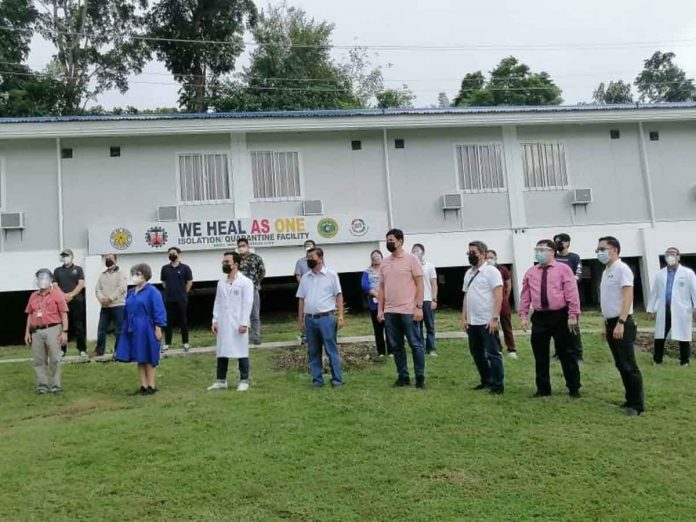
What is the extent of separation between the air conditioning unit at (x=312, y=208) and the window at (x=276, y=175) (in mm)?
360

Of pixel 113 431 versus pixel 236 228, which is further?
pixel 236 228

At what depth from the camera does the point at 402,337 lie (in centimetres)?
737

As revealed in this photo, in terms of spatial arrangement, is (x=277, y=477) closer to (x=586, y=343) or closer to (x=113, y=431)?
(x=113, y=431)

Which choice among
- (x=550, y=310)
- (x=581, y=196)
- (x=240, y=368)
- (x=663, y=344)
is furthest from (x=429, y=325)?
(x=581, y=196)

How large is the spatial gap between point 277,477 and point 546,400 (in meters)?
3.39

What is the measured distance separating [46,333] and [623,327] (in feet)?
23.5

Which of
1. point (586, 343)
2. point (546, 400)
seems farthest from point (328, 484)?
point (586, 343)

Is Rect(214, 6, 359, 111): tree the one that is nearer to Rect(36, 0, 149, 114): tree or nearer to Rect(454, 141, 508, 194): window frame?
Rect(36, 0, 149, 114): tree

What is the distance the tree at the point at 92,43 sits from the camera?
30.0 m

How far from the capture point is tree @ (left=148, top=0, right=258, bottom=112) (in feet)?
103

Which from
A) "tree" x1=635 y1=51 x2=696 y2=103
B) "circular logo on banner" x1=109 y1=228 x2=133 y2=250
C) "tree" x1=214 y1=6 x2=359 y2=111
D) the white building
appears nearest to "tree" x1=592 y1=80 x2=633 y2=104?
"tree" x1=635 y1=51 x2=696 y2=103

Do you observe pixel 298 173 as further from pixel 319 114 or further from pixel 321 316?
pixel 321 316

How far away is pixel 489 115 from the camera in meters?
15.2

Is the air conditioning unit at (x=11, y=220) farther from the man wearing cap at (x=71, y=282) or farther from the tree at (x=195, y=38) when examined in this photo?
the tree at (x=195, y=38)
